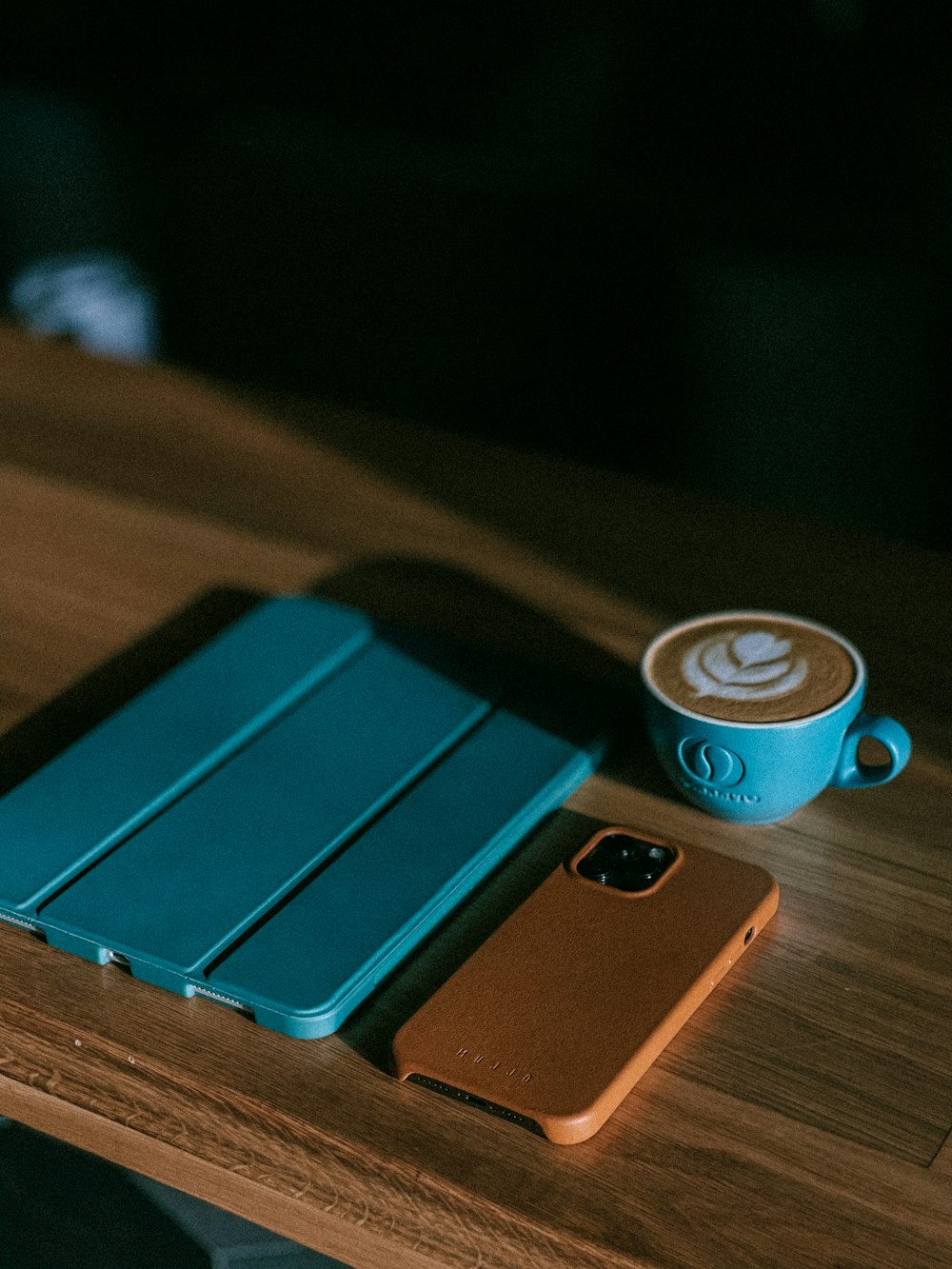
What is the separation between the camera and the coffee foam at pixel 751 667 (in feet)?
2.20

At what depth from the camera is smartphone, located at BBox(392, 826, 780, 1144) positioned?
54 centimetres

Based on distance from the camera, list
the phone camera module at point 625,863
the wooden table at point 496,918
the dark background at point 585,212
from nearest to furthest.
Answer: the wooden table at point 496,918 < the phone camera module at point 625,863 < the dark background at point 585,212

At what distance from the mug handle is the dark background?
575mm

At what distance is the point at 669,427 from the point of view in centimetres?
130

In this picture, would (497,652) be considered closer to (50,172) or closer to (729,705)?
(729,705)

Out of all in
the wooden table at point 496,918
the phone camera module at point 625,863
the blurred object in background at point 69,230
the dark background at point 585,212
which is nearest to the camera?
the wooden table at point 496,918

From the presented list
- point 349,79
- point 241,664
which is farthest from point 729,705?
point 349,79

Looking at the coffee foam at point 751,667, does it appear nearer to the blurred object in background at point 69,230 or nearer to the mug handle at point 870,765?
the mug handle at point 870,765

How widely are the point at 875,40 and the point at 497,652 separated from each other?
572 mm

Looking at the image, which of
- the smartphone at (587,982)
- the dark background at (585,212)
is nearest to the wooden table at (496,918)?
the smartphone at (587,982)

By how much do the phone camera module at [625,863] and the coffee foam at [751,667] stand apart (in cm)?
7

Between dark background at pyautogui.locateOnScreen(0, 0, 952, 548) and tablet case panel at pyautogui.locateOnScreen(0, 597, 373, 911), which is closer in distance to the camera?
tablet case panel at pyautogui.locateOnScreen(0, 597, 373, 911)

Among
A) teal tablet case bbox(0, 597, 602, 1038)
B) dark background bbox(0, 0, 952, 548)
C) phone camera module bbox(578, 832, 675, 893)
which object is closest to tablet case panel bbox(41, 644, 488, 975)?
teal tablet case bbox(0, 597, 602, 1038)

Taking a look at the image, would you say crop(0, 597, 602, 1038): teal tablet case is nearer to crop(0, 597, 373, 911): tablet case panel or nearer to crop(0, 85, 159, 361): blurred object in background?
crop(0, 597, 373, 911): tablet case panel
